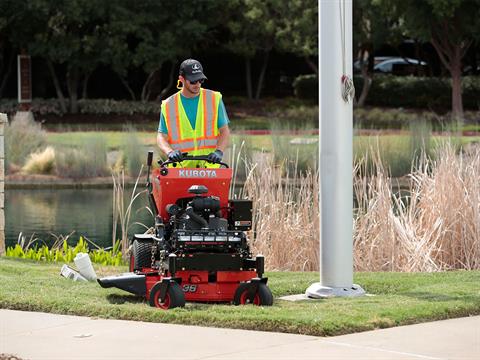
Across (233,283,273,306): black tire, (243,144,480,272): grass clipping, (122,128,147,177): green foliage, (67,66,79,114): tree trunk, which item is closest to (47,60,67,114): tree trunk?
(67,66,79,114): tree trunk

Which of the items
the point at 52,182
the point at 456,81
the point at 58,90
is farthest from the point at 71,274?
the point at 58,90

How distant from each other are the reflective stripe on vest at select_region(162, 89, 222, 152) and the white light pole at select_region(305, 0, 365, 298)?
3.01ft

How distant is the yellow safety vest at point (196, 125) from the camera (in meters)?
9.42

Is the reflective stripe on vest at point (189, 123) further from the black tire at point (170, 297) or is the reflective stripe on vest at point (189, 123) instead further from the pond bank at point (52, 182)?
the pond bank at point (52, 182)

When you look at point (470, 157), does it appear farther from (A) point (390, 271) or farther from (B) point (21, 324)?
(B) point (21, 324)

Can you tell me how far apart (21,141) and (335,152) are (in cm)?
1835

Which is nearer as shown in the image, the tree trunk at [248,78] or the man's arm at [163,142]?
the man's arm at [163,142]

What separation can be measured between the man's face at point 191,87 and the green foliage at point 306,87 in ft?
117

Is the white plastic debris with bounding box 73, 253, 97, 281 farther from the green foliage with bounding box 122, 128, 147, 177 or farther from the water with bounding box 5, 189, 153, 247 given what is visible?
the green foliage with bounding box 122, 128, 147, 177

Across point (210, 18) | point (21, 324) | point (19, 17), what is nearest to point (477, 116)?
point (210, 18)

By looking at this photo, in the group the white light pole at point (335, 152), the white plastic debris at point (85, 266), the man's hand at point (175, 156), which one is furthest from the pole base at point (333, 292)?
the white plastic debris at point (85, 266)

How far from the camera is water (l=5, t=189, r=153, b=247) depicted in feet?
58.0

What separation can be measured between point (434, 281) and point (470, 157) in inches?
128

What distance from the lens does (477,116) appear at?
1533 inches
